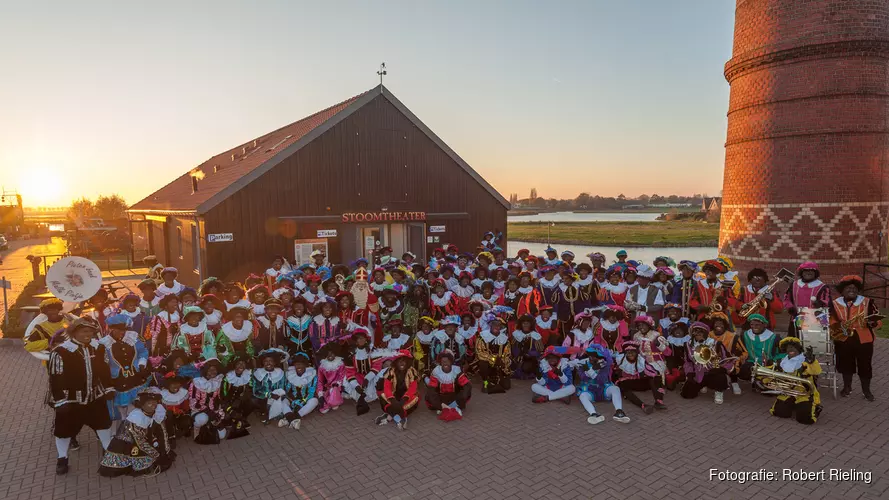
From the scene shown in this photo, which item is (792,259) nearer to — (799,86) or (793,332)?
(799,86)

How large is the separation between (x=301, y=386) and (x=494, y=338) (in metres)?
3.99

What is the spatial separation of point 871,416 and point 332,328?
9.80 m

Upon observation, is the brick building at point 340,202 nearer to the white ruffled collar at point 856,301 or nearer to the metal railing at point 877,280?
the metal railing at point 877,280

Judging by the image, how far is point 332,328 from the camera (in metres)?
9.61

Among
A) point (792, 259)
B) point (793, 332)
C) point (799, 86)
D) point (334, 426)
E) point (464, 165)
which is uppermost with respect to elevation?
point (799, 86)

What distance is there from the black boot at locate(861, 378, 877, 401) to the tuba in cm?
186

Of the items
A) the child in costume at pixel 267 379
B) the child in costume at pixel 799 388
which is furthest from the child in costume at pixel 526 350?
the child in costume at pixel 267 379

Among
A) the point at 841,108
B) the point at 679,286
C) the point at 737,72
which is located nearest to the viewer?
the point at 679,286

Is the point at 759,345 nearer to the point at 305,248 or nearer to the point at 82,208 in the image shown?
the point at 305,248

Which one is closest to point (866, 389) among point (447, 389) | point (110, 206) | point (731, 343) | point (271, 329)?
point (731, 343)

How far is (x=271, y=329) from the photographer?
9586 mm

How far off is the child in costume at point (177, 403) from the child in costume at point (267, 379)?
1.06 m

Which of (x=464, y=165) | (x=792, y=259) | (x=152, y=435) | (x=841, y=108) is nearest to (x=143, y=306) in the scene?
(x=152, y=435)

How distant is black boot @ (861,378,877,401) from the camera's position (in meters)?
8.87
